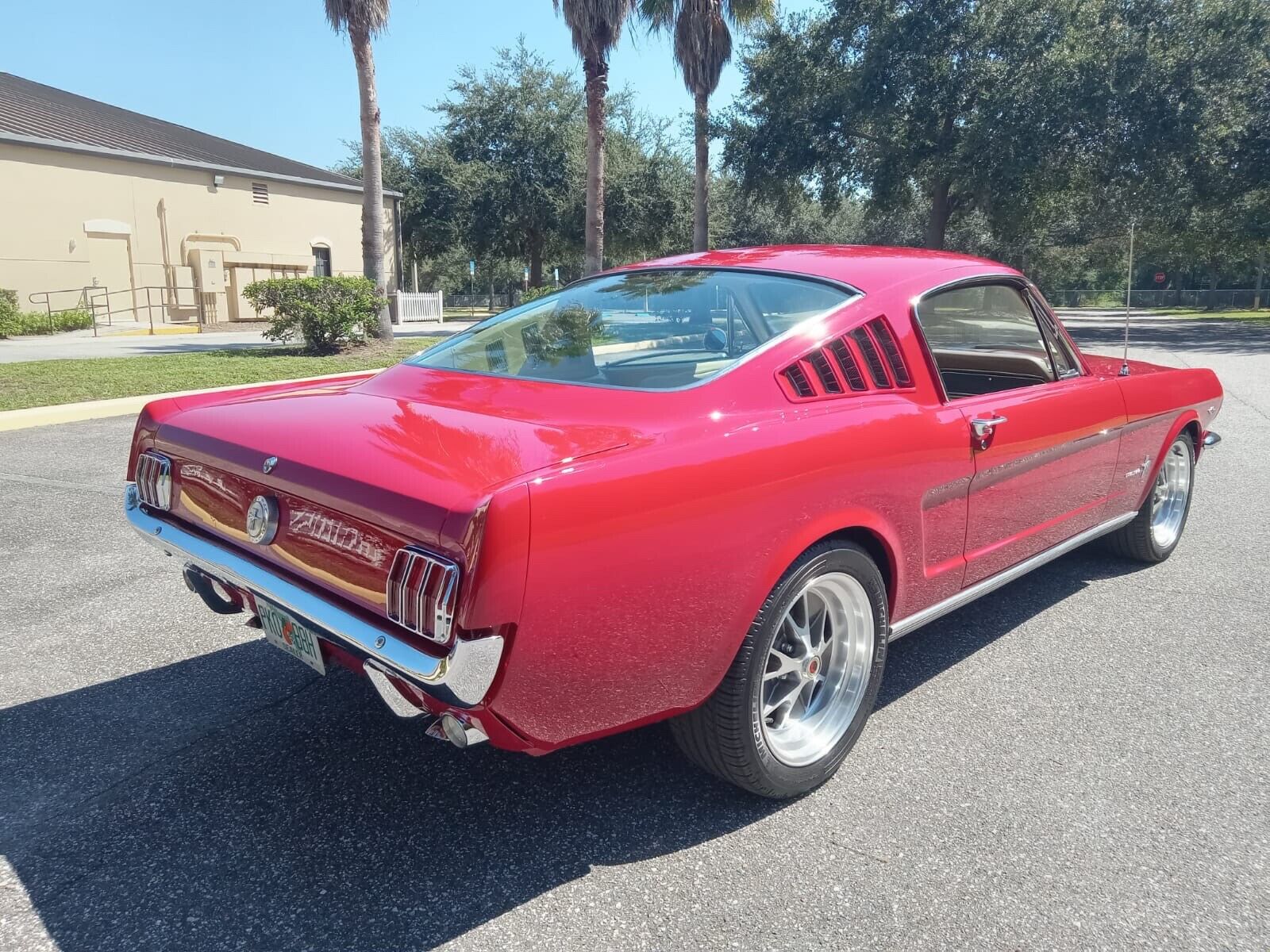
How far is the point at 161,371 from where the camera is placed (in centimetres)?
1198

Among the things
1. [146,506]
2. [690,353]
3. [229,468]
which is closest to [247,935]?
[229,468]

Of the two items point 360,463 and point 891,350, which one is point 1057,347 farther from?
point 360,463

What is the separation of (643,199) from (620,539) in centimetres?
3175

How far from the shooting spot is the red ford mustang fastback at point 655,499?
198 centimetres

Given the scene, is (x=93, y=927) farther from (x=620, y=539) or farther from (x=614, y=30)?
(x=614, y=30)

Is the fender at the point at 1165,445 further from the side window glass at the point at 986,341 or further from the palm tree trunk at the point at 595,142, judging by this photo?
the palm tree trunk at the point at 595,142

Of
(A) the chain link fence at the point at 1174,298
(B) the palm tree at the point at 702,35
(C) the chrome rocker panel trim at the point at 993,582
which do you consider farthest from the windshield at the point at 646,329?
(A) the chain link fence at the point at 1174,298

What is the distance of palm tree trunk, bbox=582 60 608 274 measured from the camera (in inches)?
701

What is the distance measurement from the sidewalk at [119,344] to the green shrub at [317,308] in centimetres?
107

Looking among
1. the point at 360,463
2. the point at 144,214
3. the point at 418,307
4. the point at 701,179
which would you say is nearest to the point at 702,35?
the point at 701,179

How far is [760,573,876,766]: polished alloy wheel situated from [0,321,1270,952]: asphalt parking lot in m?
0.18

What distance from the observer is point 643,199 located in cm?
3222

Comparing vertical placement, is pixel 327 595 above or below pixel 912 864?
above

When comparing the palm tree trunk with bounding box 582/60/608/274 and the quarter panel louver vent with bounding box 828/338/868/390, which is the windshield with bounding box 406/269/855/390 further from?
the palm tree trunk with bounding box 582/60/608/274
